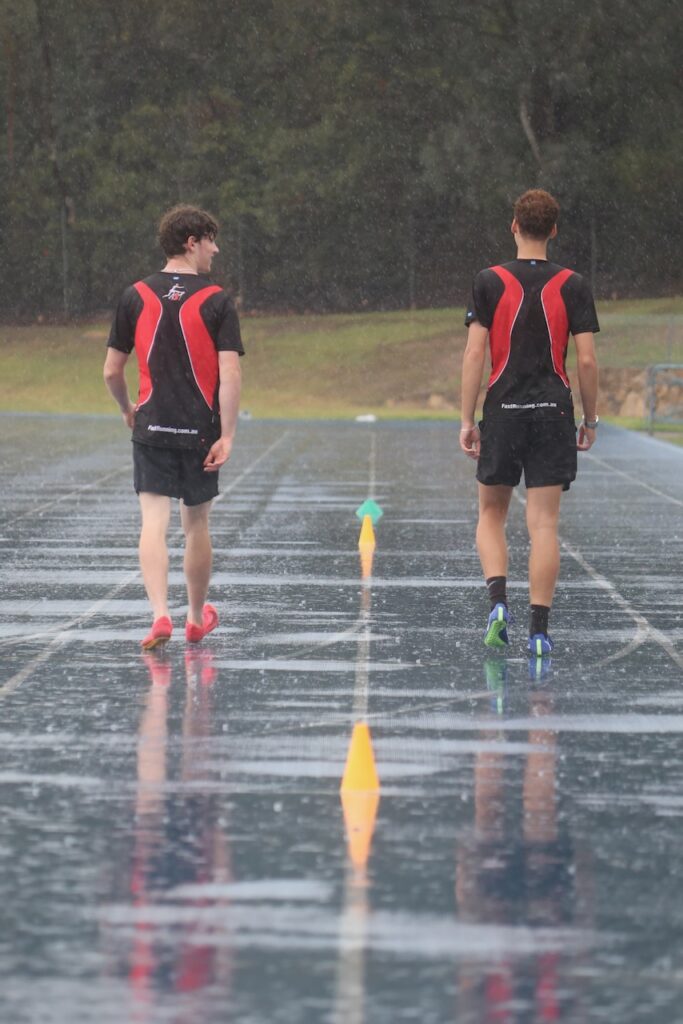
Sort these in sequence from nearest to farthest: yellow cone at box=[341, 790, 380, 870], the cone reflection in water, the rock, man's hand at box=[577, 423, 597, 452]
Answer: yellow cone at box=[341, 790, 380, 870] < the cone reflection in water < man's hand at box=[577, 423, 597, 452] < the rock

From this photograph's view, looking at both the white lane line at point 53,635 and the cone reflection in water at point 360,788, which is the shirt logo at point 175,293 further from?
the cone reflection in water at point 360,788

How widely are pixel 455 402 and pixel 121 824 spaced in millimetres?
43186

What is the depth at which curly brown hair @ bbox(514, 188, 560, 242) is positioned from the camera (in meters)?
9.47

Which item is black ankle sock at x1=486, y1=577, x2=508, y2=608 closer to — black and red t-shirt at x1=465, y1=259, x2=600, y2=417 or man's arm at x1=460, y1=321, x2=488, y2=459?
man's arm at x1=460, y1=321, x2=488, y2=459

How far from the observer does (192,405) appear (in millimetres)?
9648

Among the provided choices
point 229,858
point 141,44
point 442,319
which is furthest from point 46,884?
point 141,44

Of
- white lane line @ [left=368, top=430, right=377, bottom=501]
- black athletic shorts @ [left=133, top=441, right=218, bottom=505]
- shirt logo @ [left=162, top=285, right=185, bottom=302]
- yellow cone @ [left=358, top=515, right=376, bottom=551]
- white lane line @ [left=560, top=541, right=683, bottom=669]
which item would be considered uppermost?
shirt logo @ [left=162, top=285, right=185, bottom=302]

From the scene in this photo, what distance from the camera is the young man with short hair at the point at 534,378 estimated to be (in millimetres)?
9477

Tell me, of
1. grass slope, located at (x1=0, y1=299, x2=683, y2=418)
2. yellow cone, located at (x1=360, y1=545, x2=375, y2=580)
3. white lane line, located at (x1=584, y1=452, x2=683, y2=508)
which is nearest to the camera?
yellow cone, located at (x1=360, y1=545, x2=375, y2=580)

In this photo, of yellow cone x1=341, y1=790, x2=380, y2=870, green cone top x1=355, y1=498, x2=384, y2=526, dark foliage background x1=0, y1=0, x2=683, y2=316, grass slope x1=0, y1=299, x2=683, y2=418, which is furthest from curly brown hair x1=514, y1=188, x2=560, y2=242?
dark foliage background x1=0, y1=0, x2=683, y2=316

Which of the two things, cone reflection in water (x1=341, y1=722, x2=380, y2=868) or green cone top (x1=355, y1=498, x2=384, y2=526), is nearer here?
cone reflection in water (x1=341, y1=722, x2=380, y2=868)

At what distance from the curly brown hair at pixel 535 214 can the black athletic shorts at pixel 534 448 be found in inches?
31.7

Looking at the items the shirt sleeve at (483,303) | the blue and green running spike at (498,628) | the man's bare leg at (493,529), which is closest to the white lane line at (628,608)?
the blue and green running spike at (498,628)

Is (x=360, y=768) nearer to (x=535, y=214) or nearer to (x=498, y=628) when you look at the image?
(x=498, y=628)
